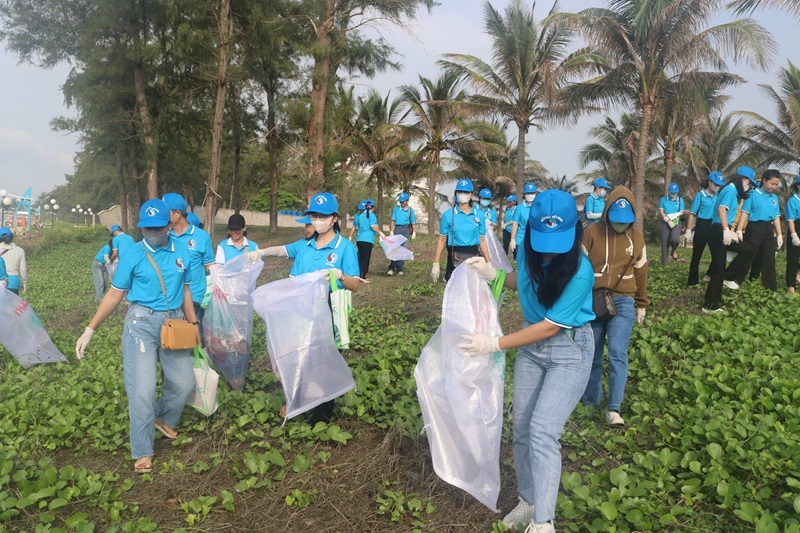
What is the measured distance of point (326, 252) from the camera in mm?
Result: 3785

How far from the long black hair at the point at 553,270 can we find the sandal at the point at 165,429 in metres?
2.66

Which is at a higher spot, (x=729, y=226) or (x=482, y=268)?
(x=729, y=226)

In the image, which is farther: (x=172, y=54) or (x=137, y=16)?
(x=172, y=54)

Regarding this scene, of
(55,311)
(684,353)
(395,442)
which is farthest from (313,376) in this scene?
(55,311)

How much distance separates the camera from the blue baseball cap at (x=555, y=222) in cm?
234

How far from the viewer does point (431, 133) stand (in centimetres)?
2416

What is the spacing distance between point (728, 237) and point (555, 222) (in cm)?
489

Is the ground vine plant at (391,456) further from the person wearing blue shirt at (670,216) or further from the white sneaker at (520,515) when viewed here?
Answer: the person wearing blue shirt at (670,216)

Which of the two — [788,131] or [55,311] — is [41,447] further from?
[788,131]

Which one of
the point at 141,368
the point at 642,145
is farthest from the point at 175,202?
the point at 642,145

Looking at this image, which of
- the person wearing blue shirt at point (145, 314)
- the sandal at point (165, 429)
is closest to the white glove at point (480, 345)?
the person wearing blue shirt at point (145, 314)

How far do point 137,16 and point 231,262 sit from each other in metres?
17.3

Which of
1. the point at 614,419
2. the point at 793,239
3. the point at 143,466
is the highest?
the point at 793,239

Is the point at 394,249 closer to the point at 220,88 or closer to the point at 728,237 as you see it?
the point at 728,237
